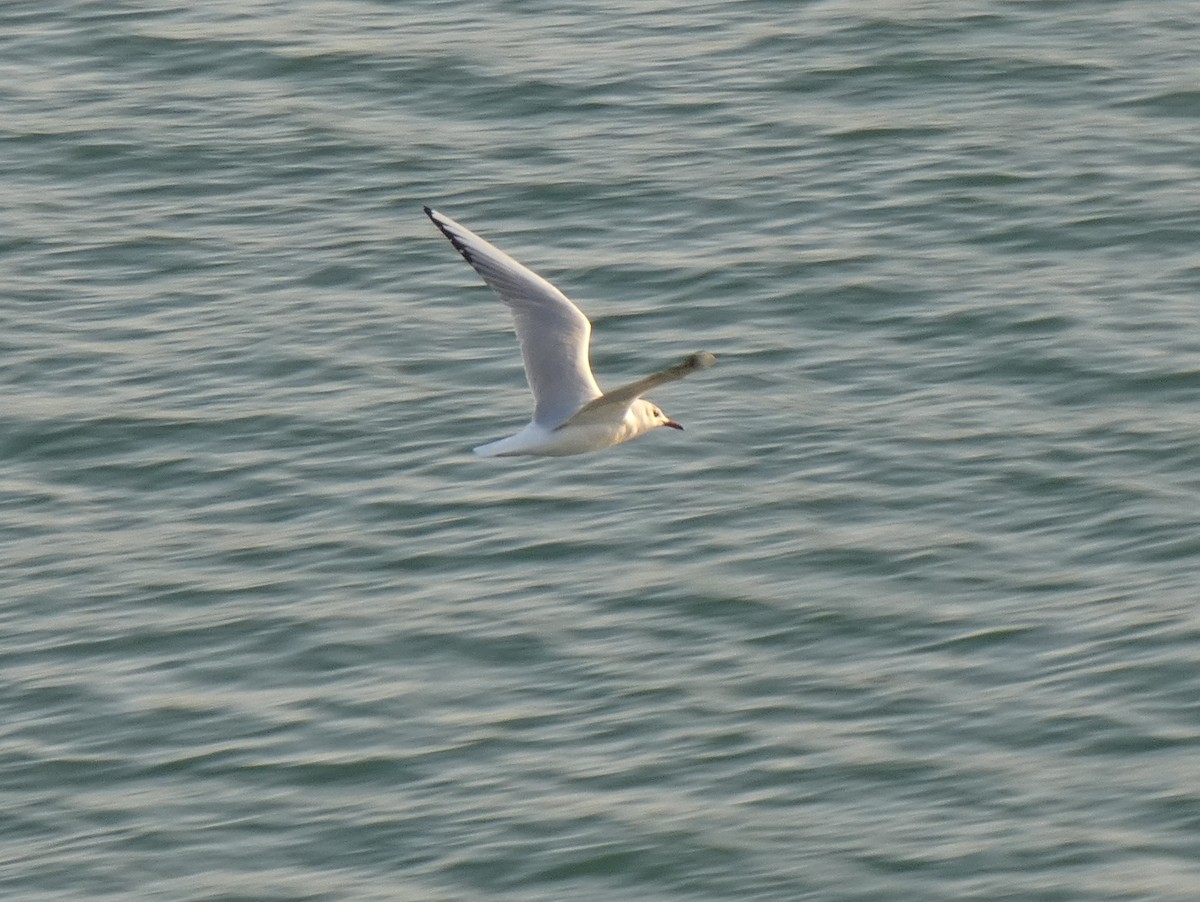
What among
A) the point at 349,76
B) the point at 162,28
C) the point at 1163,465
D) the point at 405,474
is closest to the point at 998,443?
the point at 1163,465

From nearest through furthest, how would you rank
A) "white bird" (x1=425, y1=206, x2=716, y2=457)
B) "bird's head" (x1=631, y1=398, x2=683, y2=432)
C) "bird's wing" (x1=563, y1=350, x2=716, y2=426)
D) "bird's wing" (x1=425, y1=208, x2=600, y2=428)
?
1. "bird's wing" (x1=563, y1=350, x2=716, y2=426)
2. "white bird" (x1=425, y1=206, x2=716, y2=457)
3. "bird's wing" (x1=425, y1=208, x2=600, y2=428)
4. "bird's head" (x1=631, y1=398, x2=683, y2=432)

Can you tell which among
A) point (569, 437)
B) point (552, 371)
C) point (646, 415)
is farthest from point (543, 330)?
point (569, 437)

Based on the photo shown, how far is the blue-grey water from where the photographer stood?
1030cm

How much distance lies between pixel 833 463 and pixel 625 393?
3.32m

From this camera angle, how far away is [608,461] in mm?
13352

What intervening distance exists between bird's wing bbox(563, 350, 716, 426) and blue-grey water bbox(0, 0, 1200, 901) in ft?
4.02

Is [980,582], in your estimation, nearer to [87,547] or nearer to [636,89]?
[87,547]

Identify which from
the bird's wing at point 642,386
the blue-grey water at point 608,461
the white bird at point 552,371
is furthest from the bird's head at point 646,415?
the blue-grey water at point 608,461

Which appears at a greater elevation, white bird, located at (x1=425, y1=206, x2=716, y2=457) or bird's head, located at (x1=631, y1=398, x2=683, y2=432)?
white bird, located at (x1=425, y1=206, x2=716, y2=457)

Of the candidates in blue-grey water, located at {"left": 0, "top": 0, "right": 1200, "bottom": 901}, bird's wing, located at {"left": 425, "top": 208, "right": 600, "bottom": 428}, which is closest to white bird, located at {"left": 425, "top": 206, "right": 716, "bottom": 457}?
bird's wing, located at {"left": 425, "top": 208, "right": 600, "bottom": 428}

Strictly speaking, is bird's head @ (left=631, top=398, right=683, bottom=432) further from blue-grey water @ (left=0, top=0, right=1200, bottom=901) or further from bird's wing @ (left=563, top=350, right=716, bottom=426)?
blue-grey water @ (left=0, top=0, right=1200, bottom=901)

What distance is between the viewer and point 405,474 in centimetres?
1305

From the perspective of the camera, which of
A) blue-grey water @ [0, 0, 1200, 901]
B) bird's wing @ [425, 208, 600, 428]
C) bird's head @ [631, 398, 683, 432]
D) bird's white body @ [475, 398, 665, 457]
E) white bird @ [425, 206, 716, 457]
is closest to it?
blue-grey water @ [0, 0, 1200, 901]

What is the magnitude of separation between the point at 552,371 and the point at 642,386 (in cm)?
195
